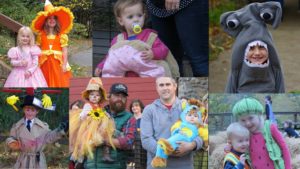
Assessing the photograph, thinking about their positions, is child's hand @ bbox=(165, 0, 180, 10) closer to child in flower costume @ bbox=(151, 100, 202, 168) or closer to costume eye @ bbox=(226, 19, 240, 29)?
→ costume eye @ bbox=(226, 19, 240, 29)

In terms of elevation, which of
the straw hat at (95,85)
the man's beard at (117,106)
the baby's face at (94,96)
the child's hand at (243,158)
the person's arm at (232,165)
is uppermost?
the straw hat at (95,85)

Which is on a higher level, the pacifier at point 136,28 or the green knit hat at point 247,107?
the pacifier at point 136,28

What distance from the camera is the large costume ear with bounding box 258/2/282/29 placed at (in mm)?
2816

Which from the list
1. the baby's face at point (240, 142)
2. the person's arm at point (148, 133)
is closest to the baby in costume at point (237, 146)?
the baby's face at point (240, 142)

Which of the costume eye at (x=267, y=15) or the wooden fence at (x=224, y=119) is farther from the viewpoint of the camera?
the wooden fence at (x=224, y=119)

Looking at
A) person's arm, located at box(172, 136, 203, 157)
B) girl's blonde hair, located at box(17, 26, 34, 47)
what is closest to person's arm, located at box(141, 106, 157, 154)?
person's arm, located at box(172, 136, 203, 157)

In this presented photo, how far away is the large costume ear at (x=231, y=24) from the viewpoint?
2891mm

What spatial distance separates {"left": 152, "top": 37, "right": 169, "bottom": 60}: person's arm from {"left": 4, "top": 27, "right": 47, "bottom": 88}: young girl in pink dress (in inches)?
23.7

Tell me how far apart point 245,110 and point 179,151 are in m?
0.38

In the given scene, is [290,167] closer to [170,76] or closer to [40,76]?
[170,76]

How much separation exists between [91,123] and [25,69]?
0.44 metres

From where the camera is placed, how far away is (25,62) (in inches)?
121

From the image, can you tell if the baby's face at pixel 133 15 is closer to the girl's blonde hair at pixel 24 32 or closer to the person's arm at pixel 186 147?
the girl's blonde hair at pixel 24 32

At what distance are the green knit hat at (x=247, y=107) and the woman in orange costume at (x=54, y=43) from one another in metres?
0.87
